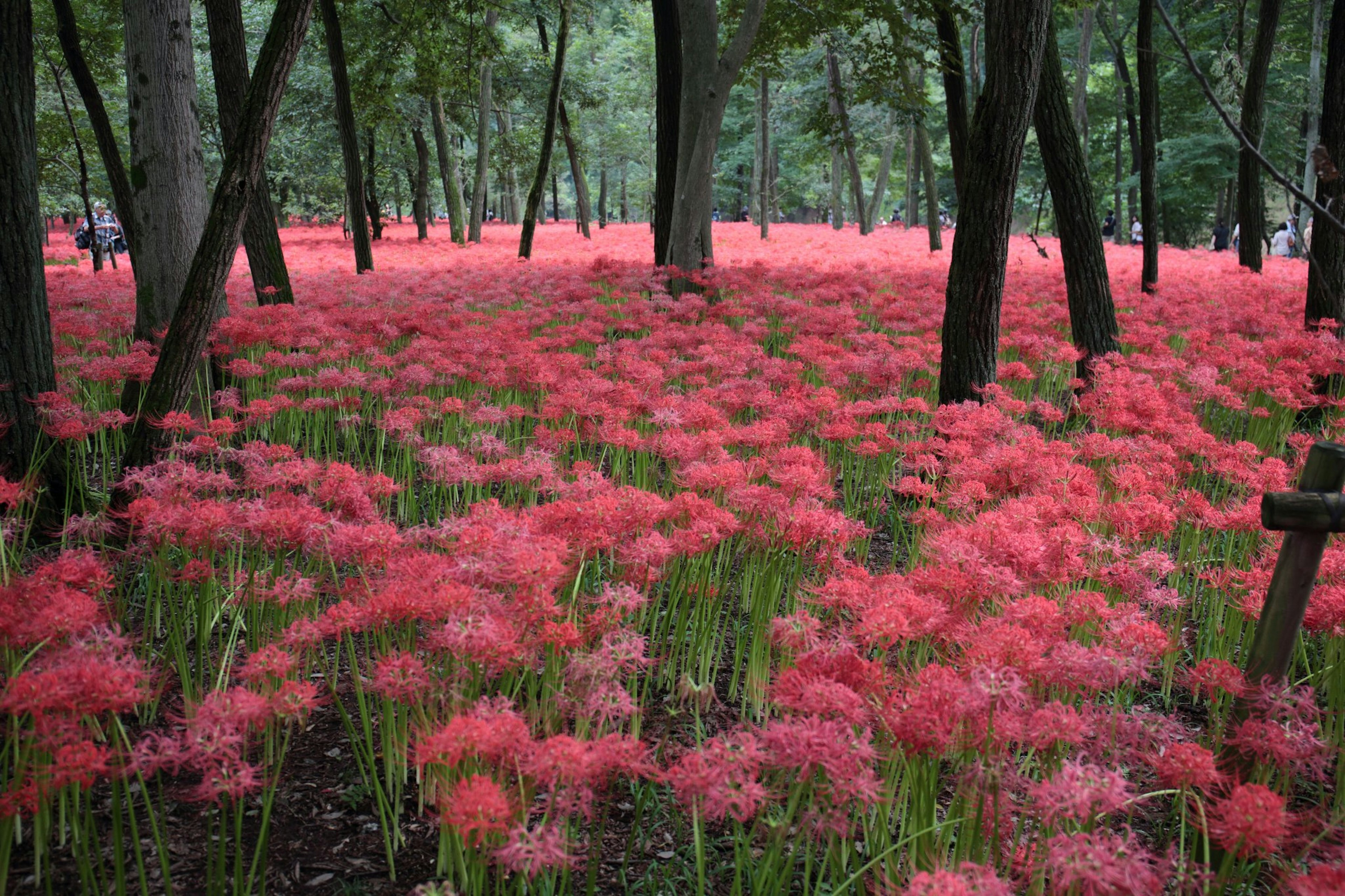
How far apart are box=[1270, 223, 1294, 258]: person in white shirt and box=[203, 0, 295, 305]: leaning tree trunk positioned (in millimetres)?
22037

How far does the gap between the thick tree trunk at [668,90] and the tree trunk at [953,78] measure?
327 centimetres

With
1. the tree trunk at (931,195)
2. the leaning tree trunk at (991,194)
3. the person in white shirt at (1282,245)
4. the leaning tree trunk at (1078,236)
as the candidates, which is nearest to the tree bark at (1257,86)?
the leaning tree trunk at (1078,236)

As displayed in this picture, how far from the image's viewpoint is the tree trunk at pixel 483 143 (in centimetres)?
2198

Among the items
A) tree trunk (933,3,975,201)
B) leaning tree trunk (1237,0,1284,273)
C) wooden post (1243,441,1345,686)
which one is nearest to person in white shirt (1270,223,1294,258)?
leaning tree trunk (1237,0,1284,273)

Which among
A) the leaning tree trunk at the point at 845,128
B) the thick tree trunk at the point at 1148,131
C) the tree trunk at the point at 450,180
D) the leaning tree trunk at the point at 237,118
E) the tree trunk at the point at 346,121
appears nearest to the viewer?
the leaning tree trunk at the point at 237,118

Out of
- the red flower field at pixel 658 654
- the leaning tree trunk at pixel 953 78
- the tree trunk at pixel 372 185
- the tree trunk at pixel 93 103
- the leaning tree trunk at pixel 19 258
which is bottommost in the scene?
the red flower field at pixel 658 654

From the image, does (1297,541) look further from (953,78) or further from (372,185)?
(372,185)

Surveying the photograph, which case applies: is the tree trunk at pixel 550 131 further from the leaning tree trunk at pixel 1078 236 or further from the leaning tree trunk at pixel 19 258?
the leaning tree trunk at pixel 19 258

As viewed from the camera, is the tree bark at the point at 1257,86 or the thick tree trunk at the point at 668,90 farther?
the tree bark at the point at 1257,86

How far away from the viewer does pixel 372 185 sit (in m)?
24.0

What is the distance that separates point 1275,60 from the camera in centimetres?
2078

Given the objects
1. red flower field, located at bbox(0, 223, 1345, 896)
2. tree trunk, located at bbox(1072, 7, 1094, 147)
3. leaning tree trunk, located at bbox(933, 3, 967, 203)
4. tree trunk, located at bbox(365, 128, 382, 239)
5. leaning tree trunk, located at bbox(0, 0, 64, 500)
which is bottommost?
red flower field, located at bbox(0, 223, 1345, 896)

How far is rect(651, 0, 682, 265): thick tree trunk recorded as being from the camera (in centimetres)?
1061

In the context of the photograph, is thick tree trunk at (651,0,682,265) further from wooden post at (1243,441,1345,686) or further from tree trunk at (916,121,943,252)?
Result: tree trunk at (916,121,943,252)
